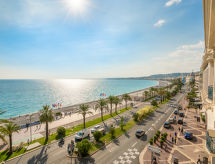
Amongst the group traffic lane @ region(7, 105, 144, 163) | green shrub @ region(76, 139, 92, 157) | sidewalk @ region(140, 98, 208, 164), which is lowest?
traffic lane @ region(7, 105, 144, 163)

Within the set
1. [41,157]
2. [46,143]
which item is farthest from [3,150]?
[41,157]

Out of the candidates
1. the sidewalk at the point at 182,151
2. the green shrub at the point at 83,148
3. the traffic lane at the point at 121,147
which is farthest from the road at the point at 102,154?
the sidewalk at the point at 182,151

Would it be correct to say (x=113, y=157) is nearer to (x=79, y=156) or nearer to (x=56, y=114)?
(x=79, y=156)

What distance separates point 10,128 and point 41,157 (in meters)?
7.31

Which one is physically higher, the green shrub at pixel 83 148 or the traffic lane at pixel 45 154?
the green shrub at pixel 83 148

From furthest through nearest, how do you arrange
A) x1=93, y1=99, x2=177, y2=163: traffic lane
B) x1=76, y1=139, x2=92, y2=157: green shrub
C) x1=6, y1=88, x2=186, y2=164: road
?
x1=76, y1=139, x2=92, y2=157: green shrub
x1=93, y1=99, x2=177, y2=163: traffic lane
x1=6, y1=88, x2=186, y2=164: road

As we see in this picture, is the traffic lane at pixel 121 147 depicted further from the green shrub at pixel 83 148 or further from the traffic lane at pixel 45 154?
the traffic lane at pixel 45 154

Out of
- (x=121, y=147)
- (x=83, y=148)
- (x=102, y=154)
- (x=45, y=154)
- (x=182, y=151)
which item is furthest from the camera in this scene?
(x=121, y=147)

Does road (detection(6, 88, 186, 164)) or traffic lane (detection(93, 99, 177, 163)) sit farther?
traffic lane (detection(93, 99, 177, 163))

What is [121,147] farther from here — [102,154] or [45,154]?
[45,154]

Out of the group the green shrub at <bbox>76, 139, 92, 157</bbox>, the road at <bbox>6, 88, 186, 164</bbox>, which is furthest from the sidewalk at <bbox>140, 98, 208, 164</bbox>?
the green shrub at <bbox>76, 139, 92, 157</bbox>

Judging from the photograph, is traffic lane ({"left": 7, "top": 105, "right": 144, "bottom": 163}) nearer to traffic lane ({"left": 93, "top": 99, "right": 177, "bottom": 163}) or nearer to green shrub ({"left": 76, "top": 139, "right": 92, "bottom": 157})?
green shrub ({"left": 76, "top": 139, "right": 92, "bottom": 157})

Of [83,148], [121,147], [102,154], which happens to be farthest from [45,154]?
[121,147]

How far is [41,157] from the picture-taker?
1844 centimetres
